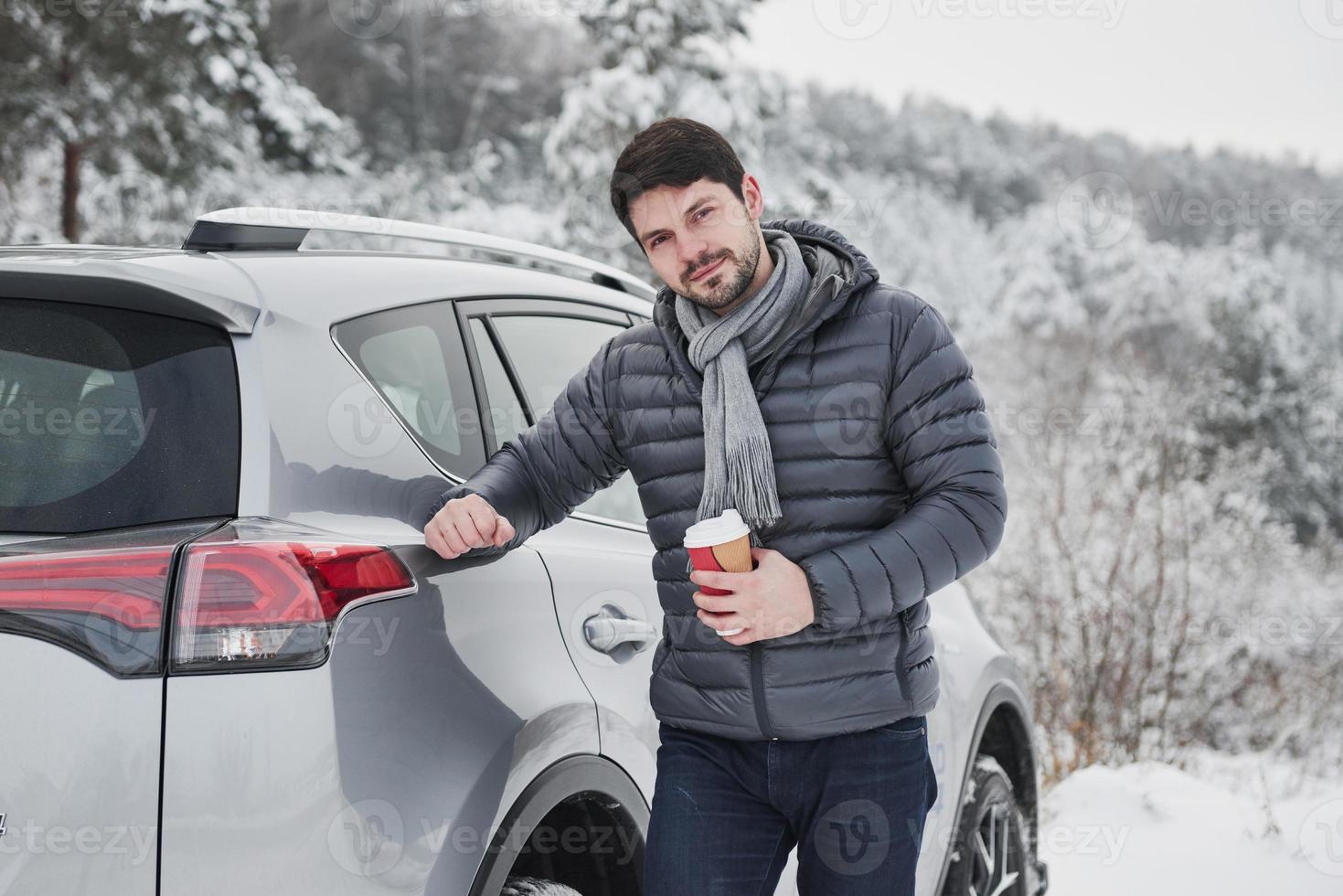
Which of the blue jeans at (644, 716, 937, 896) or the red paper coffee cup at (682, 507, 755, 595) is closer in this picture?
the red paper coffee cup at (682, 507, 755, 595)

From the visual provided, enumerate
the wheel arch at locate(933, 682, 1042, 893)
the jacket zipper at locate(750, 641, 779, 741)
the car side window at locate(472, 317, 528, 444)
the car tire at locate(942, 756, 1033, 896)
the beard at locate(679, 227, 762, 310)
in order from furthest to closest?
the wheel arch at locate(933, 682, 1042, 893) < the car tire at locate(942, 756, 1033, 896) < the car side window at locate(472, 317, 528, 444) < the beard at locate(679, 227, 762, 310) < the jacket zipper at locate(750, 641, 779, 741)

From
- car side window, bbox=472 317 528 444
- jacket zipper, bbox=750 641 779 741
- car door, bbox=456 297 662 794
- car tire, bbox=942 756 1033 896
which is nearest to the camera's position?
jacket zipper, bbox=750 641 779 741

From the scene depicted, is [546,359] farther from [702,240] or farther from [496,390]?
[702,240]

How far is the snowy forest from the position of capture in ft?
47.2

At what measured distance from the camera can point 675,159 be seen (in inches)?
81.0

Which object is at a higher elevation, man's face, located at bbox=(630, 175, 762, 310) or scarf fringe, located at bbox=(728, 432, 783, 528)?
man's face, located at bbox=(630, 175, 762, 310)

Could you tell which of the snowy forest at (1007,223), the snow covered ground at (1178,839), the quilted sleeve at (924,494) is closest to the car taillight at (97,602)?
the quilted sleeve at (924,494)

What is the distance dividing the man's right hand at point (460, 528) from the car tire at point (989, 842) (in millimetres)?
1741

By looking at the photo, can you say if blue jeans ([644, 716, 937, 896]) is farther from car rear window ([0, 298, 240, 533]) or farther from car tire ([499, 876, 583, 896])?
car rear window ([0, 298, 240, 533])

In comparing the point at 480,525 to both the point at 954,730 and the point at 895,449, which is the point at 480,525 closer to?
the point at 895,449

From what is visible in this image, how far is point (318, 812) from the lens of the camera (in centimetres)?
155

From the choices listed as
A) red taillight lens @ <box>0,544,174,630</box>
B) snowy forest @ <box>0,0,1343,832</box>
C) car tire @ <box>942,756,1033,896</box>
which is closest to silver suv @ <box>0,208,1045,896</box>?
red taillight lens @ <box>0,544,174,630</box>

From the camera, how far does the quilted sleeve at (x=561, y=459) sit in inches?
82.7

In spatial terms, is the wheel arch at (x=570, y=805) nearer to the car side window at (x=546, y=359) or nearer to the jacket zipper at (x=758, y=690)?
the jacket zipper at (x=758, y=690)
